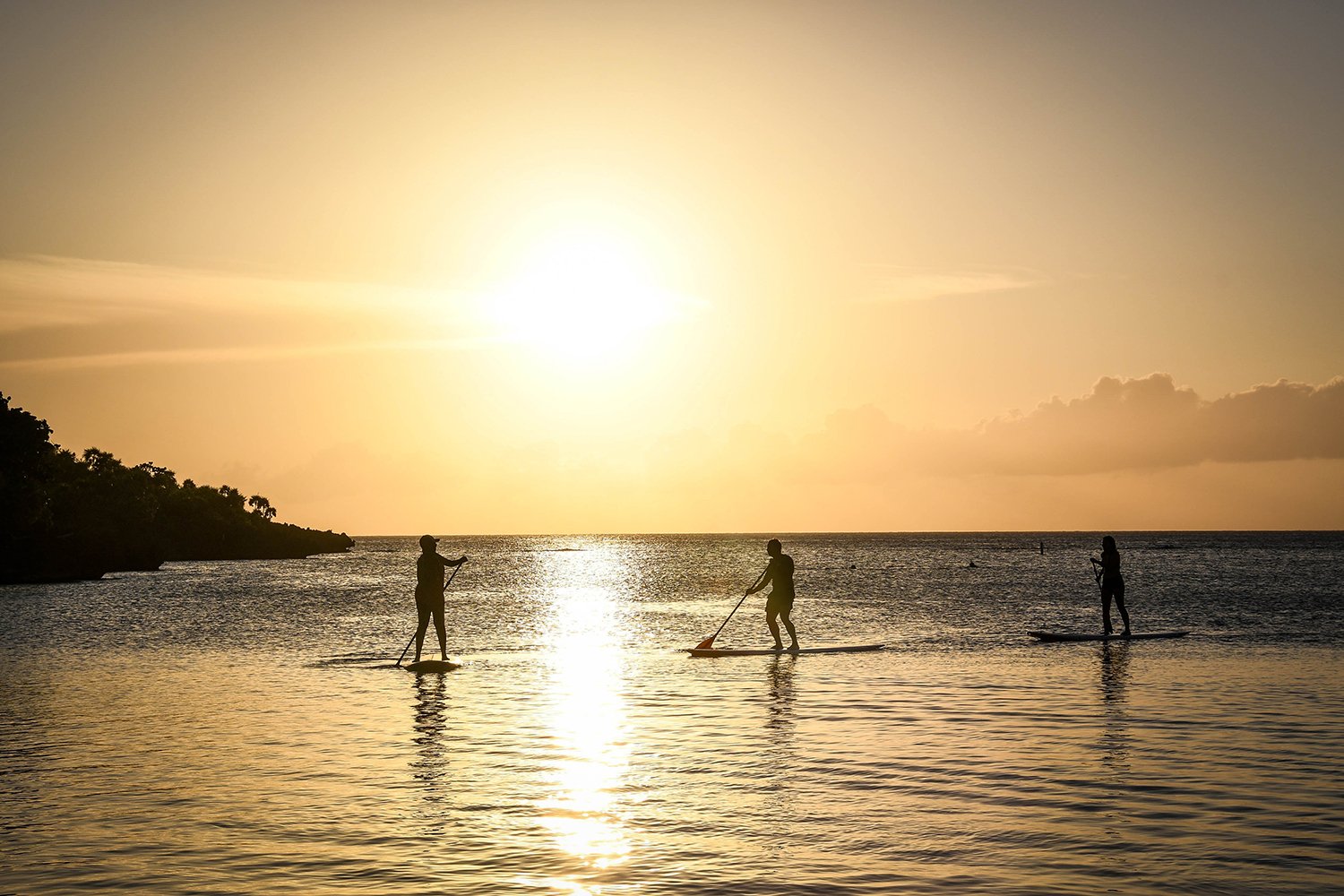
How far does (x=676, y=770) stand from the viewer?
45.0 feet

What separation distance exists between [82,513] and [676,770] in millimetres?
101697

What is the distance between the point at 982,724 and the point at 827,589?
61685 mm

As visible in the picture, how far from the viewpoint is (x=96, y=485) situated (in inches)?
4272

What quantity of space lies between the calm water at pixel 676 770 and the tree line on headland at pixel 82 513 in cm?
5486

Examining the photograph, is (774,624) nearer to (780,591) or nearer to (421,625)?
(780,591)

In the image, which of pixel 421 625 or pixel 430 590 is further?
pixel 421 625

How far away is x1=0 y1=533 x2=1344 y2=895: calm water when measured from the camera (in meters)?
9.51

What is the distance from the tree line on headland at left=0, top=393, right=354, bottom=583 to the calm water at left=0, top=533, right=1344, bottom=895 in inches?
2160

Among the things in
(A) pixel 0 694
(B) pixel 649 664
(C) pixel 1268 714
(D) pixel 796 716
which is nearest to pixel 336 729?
(D) pixel 796 716

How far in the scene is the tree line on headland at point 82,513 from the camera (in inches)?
3196

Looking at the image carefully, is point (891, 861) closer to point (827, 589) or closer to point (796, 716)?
point (796, 716)

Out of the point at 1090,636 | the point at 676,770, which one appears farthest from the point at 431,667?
the point at 1090,636

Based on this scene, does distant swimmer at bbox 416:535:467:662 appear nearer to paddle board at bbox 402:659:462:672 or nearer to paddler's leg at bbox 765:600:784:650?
paddle board at bbox 402:659:462:672

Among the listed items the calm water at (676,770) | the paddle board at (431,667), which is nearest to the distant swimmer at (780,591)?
the calm water at (676,770)
